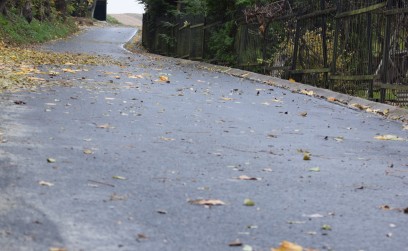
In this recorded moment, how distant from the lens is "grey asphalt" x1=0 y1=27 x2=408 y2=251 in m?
4.55

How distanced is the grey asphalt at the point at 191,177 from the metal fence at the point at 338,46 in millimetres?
1756

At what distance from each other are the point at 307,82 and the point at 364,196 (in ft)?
37.8

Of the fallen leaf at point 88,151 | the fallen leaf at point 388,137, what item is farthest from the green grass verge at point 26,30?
the fallen leaf at point 88,151

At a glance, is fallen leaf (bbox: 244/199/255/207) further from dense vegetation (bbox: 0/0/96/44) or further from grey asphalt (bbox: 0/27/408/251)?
dense vegetation (bbox: 0/0/96/44)

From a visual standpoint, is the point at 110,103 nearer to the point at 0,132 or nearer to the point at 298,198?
the point at 0,132

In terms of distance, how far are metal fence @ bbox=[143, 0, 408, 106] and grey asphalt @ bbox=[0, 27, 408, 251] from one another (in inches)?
69.1

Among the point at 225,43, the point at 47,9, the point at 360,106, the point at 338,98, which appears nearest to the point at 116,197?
the point at 360,106

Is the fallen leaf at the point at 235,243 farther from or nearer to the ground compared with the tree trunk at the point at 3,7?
nearer to the ground

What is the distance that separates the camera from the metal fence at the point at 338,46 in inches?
499

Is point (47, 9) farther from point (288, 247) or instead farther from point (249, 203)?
point (288, 247)

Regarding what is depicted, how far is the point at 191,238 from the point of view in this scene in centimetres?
448

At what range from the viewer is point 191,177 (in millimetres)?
6172

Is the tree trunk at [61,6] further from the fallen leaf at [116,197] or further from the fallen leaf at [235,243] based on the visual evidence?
the fallen leaf at [235,243]

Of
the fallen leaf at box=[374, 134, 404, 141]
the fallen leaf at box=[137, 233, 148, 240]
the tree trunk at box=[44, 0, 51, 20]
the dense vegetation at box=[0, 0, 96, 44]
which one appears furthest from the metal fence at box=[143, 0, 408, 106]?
the tree trunk at box=[44, 0, 51, 20]
